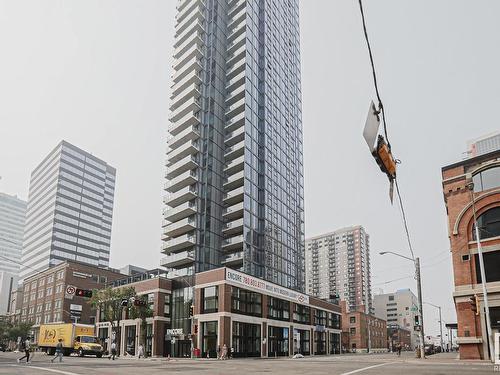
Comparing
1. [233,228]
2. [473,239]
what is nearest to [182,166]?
[233,228]

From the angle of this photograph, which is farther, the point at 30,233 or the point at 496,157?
the point at 30,233

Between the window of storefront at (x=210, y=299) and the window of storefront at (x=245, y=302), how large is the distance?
1926 millimetres

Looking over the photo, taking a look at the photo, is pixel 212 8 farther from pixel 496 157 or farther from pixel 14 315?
pixel 14 315

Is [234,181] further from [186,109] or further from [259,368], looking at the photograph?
[259,368]

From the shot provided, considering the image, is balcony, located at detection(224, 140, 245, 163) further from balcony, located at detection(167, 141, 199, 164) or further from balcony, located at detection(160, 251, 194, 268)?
balcony, located at detection(160, 251, 194, 268)

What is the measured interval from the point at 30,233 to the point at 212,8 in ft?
338

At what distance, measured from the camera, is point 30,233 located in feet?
497

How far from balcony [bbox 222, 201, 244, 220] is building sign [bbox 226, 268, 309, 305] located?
1460 centimetres

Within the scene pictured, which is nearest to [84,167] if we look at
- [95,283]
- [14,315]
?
[14,315]

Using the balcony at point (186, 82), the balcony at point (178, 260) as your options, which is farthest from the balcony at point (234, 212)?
the balcony at point (186, 82)

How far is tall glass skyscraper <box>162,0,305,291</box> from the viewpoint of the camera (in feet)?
244

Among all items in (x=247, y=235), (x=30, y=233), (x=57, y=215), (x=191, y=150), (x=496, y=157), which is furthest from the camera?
(x=30, y=233)

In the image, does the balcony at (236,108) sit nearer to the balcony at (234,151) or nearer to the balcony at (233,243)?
the balcony at (234,151)

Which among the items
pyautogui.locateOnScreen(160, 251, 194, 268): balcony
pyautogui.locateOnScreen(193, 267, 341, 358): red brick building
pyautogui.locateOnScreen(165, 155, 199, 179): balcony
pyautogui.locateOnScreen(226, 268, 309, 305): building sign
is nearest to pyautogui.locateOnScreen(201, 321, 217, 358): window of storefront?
pyautogui.locateOnScreen(193, 267, 341, 358): red brick building
